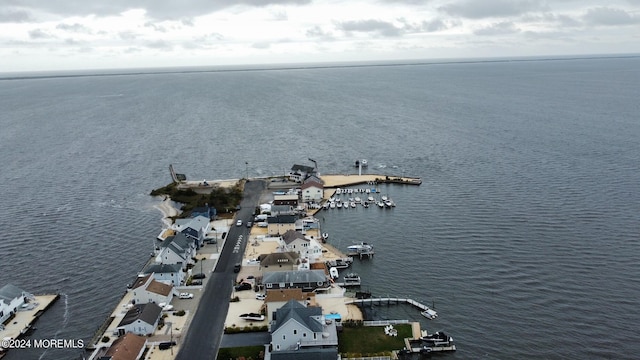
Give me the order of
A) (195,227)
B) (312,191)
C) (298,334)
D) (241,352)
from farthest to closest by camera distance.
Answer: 1. (312,191)
2. (195,227)
3. (298,334)
4. (241,352)

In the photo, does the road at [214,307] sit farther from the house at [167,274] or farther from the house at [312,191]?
the house at [312,191]

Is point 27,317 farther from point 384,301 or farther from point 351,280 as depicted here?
point 384,301

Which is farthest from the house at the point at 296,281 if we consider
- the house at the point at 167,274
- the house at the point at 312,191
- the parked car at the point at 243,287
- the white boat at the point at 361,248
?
the house at the point at 312,191

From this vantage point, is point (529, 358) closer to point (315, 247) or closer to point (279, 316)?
point (279, 316)

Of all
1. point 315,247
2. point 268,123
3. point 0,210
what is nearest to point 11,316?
point 315,247

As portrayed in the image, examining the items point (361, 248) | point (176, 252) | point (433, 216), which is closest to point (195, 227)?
point (176, 252)

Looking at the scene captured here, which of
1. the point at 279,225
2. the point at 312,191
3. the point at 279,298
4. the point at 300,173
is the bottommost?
the point at 279,298

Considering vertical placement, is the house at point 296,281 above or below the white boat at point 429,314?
above

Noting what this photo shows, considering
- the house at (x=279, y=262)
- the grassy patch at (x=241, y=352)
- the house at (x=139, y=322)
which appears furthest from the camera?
the house at (x=279, y=262)
